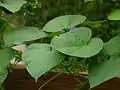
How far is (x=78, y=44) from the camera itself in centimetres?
51

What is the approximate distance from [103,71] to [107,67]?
0.04 feet

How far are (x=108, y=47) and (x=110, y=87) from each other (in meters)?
0.17

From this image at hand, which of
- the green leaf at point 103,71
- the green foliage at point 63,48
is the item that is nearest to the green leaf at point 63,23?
the green foliage at point 63,48

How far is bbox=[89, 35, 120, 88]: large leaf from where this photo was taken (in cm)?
47

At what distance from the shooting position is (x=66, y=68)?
2.06 ft

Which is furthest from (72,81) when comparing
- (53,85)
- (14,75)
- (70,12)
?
(70,12)

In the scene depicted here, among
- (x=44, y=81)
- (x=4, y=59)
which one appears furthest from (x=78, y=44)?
(x=44, y=81)

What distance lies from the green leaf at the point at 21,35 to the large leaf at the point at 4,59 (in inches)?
0.7

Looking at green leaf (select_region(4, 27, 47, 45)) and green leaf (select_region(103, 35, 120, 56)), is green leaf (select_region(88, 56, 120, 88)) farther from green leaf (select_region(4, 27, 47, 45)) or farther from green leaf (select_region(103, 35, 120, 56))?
green leaf (select_region(4, 27, 47, 45))

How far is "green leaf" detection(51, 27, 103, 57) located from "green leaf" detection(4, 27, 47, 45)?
6 centimetres

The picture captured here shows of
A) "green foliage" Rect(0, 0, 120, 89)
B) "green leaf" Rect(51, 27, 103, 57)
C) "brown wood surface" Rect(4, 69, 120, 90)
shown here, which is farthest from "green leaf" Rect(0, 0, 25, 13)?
"brown wood surface" Rect(4, 69, 120, 90)

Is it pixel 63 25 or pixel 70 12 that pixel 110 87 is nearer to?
pixel 63 25

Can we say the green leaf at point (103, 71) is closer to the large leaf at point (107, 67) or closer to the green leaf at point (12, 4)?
the large leaf at point (107, 67)

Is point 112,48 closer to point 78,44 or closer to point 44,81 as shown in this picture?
point 78,44
